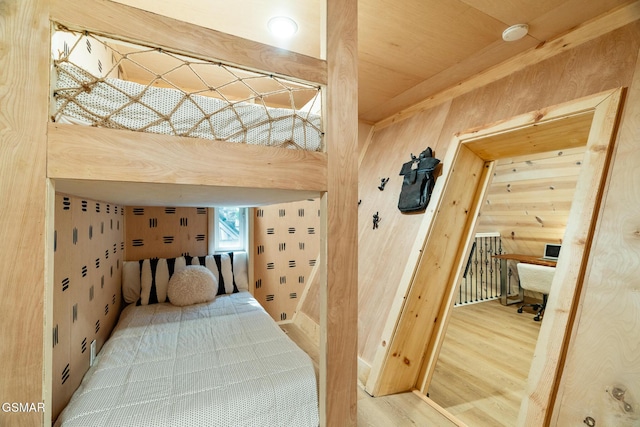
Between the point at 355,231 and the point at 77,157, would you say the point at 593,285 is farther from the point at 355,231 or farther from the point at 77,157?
the point at 77,157

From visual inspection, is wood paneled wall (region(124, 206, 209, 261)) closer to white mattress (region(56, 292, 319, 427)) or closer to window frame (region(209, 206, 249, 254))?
window frame (region(209, 206, 249, 254))

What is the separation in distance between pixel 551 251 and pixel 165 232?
484cm

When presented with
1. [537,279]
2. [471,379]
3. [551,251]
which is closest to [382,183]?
[471,379]

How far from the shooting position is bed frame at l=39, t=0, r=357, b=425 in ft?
2.43

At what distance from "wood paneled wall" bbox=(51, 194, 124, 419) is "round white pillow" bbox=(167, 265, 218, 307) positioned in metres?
0.41

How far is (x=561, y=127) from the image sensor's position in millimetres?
1552

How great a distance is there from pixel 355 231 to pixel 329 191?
19 centimetres

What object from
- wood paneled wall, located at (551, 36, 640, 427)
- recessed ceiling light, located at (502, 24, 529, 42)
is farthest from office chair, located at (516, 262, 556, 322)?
recessed ceiling light, located at (502, 24, 529, 42)

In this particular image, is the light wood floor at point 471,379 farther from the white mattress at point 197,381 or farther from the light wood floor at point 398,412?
the white mattress at point 197,381

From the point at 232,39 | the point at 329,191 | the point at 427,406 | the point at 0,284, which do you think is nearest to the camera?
the point at 0,284

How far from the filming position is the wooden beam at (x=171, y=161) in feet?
2.39

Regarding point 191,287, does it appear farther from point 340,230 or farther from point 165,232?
point 340,230

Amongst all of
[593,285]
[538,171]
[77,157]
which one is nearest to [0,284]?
[77,157]

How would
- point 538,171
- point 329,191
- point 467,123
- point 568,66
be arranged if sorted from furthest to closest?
point 538,171 < point 467,123 < point 568,66 < point 329,191
